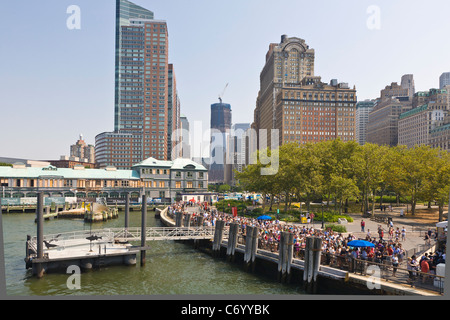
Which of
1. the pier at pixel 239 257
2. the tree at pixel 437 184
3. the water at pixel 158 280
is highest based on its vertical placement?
the tree at pixel 437 184

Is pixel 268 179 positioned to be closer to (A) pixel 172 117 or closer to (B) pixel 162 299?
(B) pixel 162 299

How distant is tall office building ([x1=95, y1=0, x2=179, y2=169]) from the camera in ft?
460

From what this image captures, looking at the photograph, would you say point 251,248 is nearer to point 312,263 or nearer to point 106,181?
point 312,263

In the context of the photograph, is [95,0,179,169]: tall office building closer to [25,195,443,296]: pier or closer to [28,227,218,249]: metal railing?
[28,227,218,249]: metal railing

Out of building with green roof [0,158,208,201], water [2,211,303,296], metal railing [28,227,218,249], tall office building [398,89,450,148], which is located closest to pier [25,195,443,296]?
metal railing [28,227,218,249]

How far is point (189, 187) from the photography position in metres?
88.1

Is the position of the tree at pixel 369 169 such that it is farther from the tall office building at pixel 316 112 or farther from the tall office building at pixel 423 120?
the tall office building at pixel 423 120

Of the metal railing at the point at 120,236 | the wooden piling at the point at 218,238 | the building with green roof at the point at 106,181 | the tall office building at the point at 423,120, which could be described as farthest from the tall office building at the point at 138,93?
the wooden piling at the point at 218,238

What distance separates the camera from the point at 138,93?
142000 millimetres

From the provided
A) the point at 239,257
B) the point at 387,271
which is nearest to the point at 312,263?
the point at 387,271

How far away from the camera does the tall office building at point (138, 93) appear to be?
460 ft

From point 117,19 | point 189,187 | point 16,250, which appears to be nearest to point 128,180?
point 189,187

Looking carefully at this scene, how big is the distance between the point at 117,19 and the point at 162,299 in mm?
157773

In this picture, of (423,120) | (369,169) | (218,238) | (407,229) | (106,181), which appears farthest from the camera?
(423,120)
